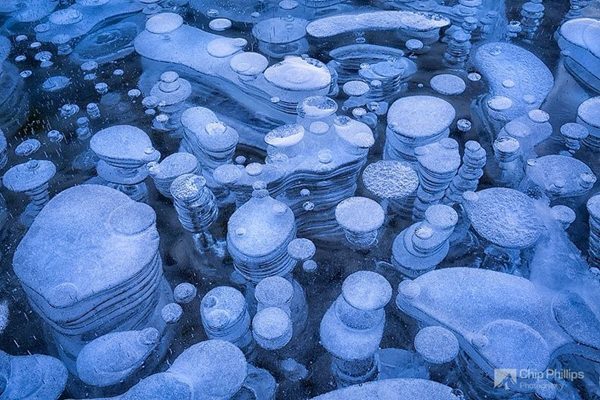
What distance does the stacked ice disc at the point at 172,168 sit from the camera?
536 cm

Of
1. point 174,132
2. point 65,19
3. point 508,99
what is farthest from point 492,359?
point 65,19

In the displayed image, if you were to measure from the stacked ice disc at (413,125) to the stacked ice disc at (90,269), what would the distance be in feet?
9.38

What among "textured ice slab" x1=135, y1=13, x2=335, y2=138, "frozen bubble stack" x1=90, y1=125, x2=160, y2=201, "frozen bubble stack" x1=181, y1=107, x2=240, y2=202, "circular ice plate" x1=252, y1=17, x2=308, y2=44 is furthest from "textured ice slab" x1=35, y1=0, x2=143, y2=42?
"frozen bubble stack" x1=181, y1=107, x2=240, y2=202

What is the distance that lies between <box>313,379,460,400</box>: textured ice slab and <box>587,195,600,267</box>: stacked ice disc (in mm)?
2294

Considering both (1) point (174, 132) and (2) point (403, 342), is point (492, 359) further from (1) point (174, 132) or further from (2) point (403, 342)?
(1) point (174, 132)

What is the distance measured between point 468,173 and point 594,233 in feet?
4.47

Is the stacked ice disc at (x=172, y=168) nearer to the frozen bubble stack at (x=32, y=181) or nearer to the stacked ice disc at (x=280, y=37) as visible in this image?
the frozen bubble stack at (x=32, y=181)

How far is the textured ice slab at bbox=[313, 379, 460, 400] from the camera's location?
396 centimetres

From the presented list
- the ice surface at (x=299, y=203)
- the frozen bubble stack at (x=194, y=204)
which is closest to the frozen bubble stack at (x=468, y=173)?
the ice surface at (x=299, y=203)

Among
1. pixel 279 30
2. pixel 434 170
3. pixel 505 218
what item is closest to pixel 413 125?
pixel 434 170

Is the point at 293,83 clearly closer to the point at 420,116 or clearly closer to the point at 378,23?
the point at 420,116

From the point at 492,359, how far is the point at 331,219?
2240 mm

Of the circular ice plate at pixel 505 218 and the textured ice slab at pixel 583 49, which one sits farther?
the textured ice slab at pixel 583 49

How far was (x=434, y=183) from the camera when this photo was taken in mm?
5473
